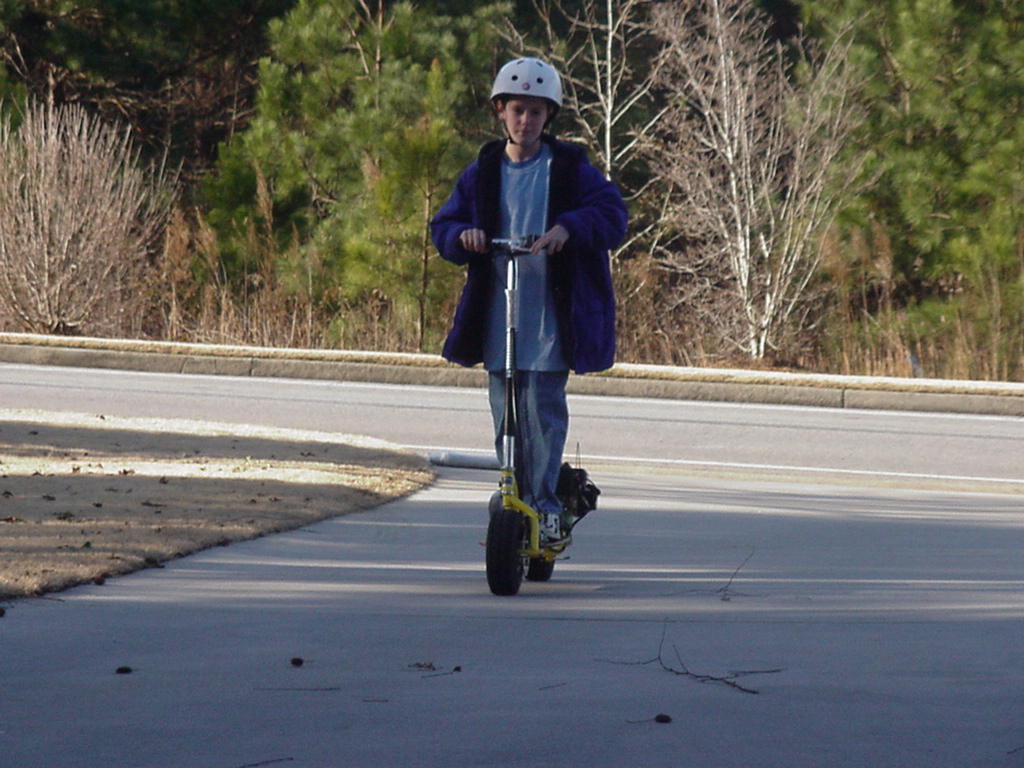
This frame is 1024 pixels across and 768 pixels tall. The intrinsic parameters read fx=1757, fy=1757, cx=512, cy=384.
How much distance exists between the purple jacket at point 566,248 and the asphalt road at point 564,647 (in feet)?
2.83

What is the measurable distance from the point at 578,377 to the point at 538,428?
10797 millimetres

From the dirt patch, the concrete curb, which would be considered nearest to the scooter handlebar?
the dirt patch

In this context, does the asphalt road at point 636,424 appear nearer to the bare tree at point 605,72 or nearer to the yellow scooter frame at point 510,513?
the yellow scooter frame at point 510,513

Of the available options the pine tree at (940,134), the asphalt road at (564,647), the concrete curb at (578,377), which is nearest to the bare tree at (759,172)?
the pine tree at (940,134)

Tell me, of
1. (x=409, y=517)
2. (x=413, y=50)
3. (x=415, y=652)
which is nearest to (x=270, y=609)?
(x=415, y=652)

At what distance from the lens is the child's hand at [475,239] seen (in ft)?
19.2

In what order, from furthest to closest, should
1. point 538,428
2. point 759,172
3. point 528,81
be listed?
point 759,172
point 538,428
point 528,81

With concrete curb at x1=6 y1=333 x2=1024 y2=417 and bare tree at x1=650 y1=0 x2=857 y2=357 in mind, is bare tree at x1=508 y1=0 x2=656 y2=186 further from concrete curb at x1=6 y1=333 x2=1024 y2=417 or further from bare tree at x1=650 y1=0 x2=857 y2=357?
concrete curb at x1=6 y1=333 x2=1024 y2=417

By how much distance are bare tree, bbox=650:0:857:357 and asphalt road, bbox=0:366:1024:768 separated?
11129mm

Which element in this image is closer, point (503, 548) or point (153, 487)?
point (503, 548)

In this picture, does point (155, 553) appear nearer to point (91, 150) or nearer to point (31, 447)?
point (31, 447)

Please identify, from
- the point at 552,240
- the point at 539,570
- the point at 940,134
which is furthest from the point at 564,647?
the point at 940,134

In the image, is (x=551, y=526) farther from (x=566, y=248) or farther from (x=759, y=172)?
(x=759, y=172)

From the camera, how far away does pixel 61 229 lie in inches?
817
